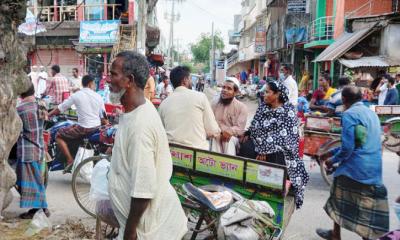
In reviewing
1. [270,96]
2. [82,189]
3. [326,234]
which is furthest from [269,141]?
[82,189]

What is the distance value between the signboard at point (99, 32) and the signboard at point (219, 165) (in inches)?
713

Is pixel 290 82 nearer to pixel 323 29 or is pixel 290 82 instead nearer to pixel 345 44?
pixel 345 44

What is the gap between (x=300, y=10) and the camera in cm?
2622

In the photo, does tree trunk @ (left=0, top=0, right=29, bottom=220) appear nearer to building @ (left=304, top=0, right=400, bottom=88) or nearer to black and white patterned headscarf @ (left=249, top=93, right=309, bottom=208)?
black and white patterned headscarf @ (left=249, top=93, right=309, bottom=208)

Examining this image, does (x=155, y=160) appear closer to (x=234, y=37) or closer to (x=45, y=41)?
(x=45, y=41)

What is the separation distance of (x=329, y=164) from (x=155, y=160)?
2768mm

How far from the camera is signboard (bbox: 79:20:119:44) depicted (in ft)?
70.4

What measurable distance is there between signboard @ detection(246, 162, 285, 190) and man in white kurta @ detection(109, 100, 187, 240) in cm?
156

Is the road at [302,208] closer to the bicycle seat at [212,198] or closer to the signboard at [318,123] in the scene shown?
the signboard at [318,123]

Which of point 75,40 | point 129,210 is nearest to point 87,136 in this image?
point 129,210

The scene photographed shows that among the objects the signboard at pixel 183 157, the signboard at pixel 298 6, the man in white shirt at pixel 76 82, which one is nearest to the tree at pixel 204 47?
the signboard at pixel 298 6

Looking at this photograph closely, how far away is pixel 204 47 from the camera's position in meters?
91.7

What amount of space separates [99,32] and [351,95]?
18560 mm

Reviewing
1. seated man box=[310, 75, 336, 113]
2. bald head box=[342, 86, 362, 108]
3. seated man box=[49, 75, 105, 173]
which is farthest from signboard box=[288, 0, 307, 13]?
bald head box=[342, 86, 362, 108]
